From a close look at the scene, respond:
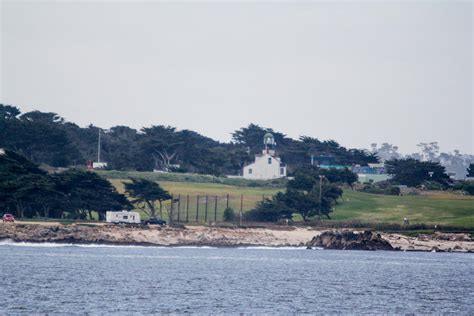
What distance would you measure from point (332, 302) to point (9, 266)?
1182 inches

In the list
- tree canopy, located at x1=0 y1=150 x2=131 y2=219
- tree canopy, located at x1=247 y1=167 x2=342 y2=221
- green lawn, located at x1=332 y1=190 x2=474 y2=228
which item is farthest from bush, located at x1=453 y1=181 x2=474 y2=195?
tree canopy, located at x1=0 y1=150 x2=131 y2=219

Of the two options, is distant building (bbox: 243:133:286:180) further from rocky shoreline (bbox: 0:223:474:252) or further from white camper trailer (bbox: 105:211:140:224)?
white camper trailer (bbox: 105:211:140:224)

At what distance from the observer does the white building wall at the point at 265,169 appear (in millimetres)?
185000

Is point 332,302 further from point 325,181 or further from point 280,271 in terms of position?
point 325,181

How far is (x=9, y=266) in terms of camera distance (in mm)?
87500

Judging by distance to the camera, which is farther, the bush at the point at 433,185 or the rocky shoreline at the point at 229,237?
the bush at the point at 433,185

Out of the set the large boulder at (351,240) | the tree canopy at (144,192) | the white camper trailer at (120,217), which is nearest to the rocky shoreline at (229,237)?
the large boulder at (351,240)

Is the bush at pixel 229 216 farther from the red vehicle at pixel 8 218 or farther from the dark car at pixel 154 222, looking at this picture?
the red vehicle at pixel 8 218

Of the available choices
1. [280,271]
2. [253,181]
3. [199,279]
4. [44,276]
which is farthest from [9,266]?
[253,181]

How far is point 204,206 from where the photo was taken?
486ft

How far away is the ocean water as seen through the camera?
6419 cm

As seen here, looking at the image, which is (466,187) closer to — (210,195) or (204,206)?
(210,195)

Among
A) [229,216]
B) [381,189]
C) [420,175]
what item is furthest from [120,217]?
[420,175]

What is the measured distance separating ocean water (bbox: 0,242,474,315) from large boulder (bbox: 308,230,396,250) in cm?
414
